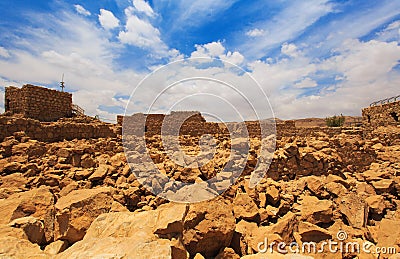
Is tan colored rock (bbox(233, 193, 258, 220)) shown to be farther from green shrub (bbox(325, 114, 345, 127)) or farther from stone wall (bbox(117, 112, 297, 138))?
green shrub (bbox(325, 114, 345, 127))

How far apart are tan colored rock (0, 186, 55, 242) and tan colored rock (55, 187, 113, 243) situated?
261 mm

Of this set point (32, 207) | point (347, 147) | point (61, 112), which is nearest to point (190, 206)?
point (32, 207)

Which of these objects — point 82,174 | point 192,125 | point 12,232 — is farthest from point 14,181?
point 192,125

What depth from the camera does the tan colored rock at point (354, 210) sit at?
16.4 feet

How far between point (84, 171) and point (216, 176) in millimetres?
3945

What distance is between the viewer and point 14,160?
699 cm

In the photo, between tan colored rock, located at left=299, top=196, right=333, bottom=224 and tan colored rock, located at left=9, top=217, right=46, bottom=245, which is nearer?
tan colored rock, located at left=9, top=217, right=46, bottom=245

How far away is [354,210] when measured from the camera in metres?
5.13

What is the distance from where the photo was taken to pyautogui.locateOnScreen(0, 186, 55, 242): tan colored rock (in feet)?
14.1

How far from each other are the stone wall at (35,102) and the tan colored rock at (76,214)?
337 inches

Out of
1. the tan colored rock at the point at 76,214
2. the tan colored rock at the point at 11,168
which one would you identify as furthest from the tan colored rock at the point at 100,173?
the tan colored rock at the point at 11,168

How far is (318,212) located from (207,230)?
8.83 ft

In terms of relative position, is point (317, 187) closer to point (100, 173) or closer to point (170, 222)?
point (170, 222)

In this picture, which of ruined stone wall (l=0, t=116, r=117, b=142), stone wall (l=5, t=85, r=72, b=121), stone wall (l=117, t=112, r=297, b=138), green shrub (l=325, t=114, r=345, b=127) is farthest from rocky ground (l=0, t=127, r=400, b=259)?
green shrub (l=325, t=114, r=345, b=127)
